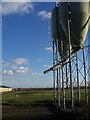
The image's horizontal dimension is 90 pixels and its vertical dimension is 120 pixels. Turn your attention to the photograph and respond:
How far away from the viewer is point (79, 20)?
65.7 ft

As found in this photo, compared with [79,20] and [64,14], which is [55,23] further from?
[79,20]

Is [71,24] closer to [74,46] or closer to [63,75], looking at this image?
[74,46]

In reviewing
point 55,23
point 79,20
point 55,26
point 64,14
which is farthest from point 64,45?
point 79,20

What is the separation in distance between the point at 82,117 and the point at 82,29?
6732 mm

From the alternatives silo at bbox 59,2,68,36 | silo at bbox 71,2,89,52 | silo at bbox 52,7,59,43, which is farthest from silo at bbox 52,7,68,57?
silo at bbox 71,2,89,52

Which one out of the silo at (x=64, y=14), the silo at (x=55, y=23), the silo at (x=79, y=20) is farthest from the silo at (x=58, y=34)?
the silo at (x=79, y=20)

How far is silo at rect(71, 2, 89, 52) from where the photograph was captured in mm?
19859

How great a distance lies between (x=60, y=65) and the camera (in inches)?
920

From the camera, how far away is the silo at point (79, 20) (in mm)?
19859

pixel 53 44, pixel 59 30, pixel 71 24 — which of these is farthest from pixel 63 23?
pixel 53 44

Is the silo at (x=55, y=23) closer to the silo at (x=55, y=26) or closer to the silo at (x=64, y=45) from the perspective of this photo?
the silo at (x=55, y=26)

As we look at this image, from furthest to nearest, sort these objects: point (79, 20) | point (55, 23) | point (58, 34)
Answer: point (55, 23)
point (58, 34)
point (79, 20)

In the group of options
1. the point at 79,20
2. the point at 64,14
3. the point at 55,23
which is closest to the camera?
the point at 79,20

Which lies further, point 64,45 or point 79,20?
point 64,45
